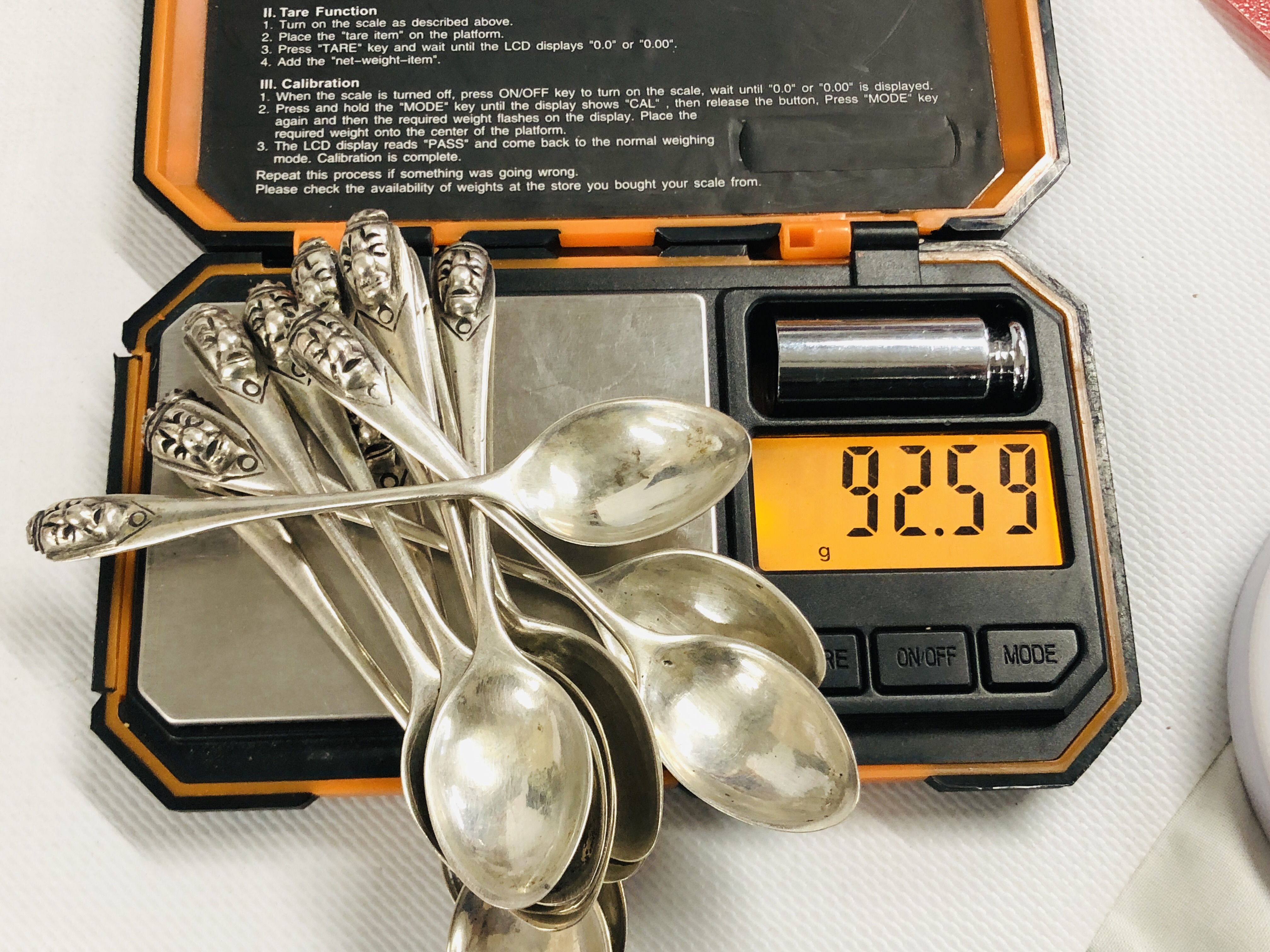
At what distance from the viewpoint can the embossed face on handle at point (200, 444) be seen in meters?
0.45

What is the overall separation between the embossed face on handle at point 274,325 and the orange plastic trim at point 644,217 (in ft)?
0.24

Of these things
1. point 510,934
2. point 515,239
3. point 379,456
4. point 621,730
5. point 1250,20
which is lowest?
point 510,934

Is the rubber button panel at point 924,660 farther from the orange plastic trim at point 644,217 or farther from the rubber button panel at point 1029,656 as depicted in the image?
the orange plastic trim at point 644,217

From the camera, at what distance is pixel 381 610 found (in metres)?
0.45

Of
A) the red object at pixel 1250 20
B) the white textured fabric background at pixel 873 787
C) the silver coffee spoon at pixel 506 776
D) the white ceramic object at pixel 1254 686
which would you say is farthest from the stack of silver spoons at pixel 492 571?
the red object at pixel 1250 20

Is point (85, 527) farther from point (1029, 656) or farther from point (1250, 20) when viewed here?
point (1250, 20)

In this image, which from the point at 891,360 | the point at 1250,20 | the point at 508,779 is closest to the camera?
the point at 508,779

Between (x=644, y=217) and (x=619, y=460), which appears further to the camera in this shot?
(x=644, y=217)

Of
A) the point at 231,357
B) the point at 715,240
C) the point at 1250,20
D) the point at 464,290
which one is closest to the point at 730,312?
the point at 715,240

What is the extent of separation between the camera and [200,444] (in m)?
0.45

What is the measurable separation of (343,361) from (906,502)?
30cm

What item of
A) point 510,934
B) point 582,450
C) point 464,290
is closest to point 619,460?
point 582,450

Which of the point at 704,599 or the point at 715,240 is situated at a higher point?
the point at 715,240

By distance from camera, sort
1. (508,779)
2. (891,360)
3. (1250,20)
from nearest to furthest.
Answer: (508,779), (891,360), (1250,20)
